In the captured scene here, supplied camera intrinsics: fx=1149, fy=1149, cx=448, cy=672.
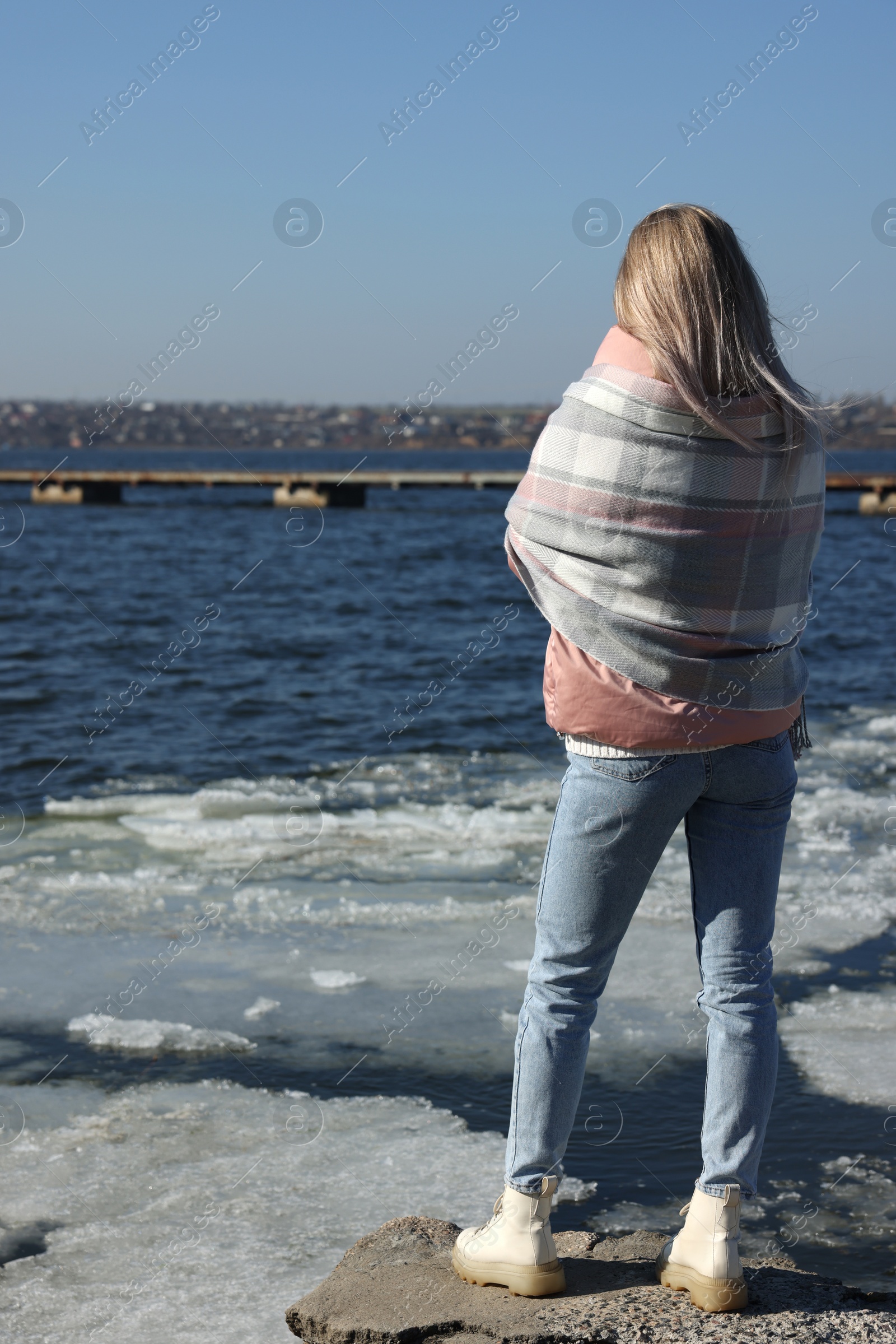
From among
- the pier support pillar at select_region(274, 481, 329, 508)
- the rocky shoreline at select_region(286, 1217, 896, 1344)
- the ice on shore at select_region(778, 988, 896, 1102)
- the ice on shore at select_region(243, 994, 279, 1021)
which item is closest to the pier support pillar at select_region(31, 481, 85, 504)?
the pier support pillar at select_region(274, 481, 329, 508)

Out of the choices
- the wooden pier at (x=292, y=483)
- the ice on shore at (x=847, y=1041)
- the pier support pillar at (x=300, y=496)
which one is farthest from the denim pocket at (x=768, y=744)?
the pier support pillar at (x=300, y=496)

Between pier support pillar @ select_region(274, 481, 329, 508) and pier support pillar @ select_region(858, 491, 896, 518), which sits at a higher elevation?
pier support pillar @ select_region(858, 491, 896, 518)

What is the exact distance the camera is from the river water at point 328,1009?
2701 millimetres

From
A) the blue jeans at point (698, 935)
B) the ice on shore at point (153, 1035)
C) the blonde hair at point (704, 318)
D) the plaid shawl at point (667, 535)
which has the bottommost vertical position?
the ice on shore at point (153, 1035)

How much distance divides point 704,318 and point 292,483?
44.0 m

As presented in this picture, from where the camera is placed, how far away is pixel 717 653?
6.04 ft

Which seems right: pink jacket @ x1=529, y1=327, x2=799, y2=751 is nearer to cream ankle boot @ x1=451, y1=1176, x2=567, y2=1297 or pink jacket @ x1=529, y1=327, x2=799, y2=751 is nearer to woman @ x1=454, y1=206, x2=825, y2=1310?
woman @ x1=454, y1=206, x2=825, y2=1310

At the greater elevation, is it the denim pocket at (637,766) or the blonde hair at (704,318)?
the blonde hair at (704,318)

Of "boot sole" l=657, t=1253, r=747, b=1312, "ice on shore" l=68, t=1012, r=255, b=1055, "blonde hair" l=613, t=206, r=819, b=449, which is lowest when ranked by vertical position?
"ice on shore" l=68, t=1012, r=255, b=1055

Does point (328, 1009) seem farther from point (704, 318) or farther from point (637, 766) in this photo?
point (704, 318)

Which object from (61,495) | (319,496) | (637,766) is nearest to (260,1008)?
(637,766)

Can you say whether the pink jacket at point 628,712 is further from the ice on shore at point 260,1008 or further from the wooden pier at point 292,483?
the wooden pier at point 292,483

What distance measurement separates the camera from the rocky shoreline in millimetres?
1898

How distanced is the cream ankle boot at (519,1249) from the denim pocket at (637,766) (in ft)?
2.34
